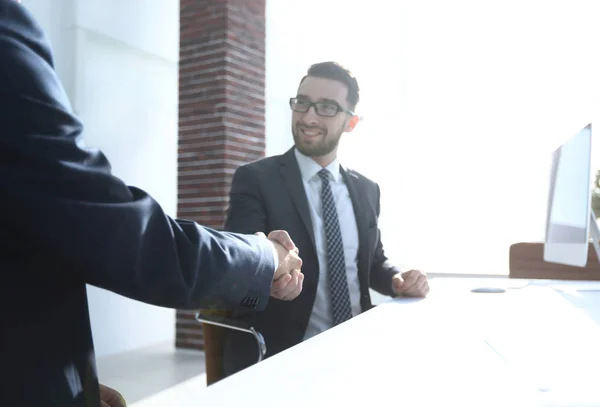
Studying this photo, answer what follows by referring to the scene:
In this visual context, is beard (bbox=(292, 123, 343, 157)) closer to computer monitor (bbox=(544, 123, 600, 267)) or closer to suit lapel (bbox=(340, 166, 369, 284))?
suit lapel (bbox=(340, 166, 369, 284))

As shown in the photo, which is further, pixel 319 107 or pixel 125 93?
pixel 125 93

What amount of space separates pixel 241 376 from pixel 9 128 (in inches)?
19.9

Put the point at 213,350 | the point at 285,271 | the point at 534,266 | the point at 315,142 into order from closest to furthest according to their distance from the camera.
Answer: the point at 285,271
the point at 213,350
the point at 315,142
the point at 534,266

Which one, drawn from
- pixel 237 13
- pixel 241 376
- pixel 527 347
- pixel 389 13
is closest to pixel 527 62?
pixel 389 13

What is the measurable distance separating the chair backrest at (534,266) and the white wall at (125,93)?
3.10 metres

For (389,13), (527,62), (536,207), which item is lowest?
(536,207)

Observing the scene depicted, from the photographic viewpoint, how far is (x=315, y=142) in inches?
91.6

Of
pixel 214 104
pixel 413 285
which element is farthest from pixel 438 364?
pixel 214 104

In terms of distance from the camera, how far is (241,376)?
0.86 metres

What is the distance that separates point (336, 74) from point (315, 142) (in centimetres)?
34

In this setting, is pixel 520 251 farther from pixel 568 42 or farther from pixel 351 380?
pixel 568 42

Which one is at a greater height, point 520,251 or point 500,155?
point 500,155

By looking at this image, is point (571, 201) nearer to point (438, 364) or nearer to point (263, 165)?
point (263, 165)

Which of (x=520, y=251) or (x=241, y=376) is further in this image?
(x=520, y=251)
